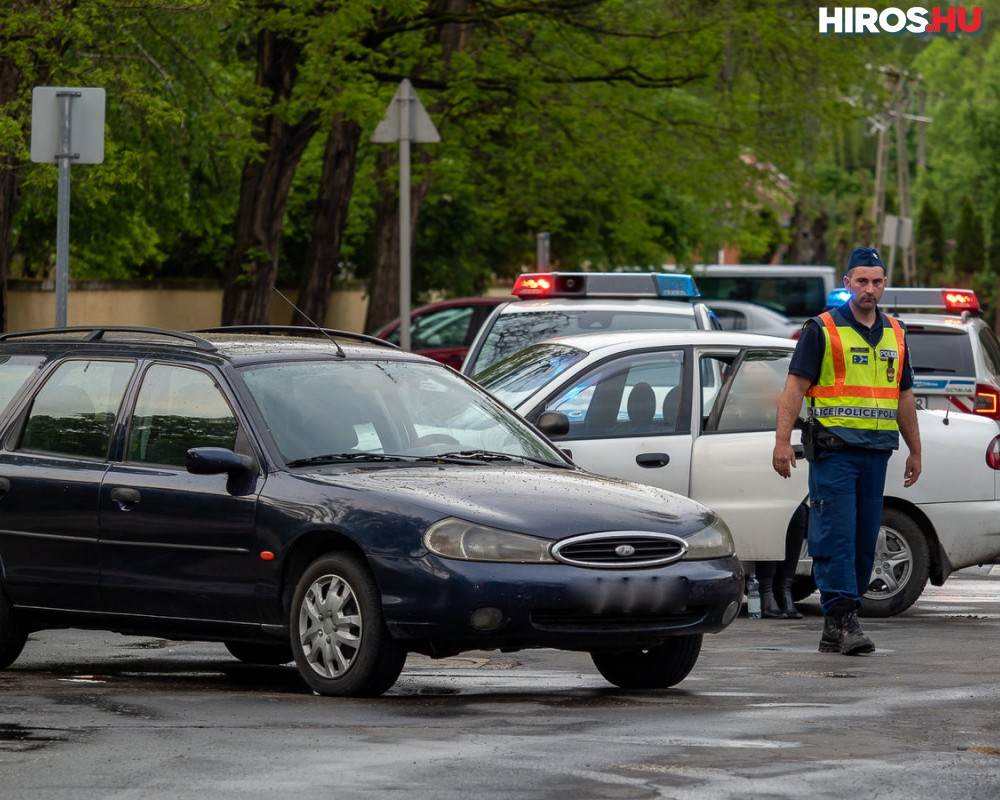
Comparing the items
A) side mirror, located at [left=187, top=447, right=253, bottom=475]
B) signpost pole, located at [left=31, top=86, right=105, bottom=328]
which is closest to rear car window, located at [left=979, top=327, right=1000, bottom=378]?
signpost pole, located at [left=31, top=86, right=105, bottom=328]

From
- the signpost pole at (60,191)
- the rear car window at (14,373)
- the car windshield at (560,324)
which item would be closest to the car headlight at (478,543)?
the rear car window at (14,373)

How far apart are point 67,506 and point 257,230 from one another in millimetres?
15916

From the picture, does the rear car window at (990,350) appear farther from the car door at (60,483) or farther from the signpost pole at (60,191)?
the car door at (60,483)

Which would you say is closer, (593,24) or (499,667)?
(499,667)

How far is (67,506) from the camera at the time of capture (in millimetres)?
9203

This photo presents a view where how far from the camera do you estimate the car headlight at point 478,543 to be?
802 centimetres

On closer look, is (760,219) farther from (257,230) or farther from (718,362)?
(718,362)

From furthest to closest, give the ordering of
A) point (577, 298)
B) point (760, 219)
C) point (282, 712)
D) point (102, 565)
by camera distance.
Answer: point (760, 219) < point (577, 298) < point (102, 565) < point (282, 712)

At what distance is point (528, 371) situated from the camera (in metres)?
12.5

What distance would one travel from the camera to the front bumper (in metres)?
7.98

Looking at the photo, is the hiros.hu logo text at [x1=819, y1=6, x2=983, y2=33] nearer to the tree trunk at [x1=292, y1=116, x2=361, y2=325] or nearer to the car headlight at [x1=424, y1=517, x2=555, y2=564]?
the tree trunk at [x1=292, y1=116, x2=361, y2=325]

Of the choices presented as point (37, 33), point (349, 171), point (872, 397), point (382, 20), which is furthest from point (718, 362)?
point (349, 171)

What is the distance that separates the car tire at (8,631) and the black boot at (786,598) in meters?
4.34

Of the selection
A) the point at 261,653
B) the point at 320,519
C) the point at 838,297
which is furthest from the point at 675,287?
the point at 320,519
